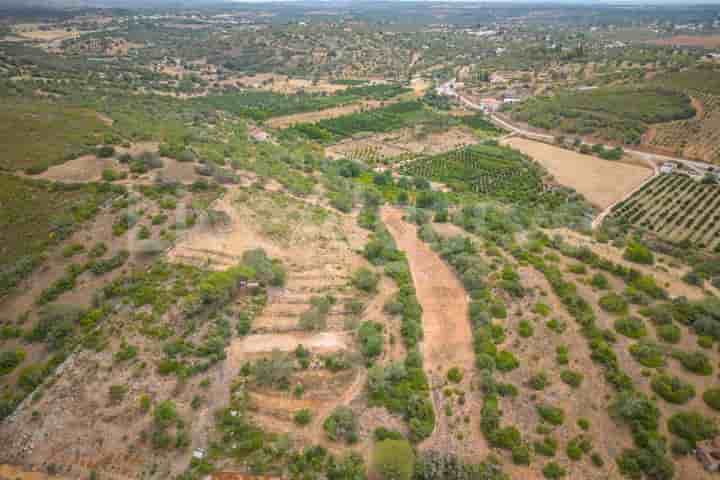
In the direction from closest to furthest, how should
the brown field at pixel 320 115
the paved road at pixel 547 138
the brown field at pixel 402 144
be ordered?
the paved road at pixel 547 138 → the brown field at pixel 402 144 → the brown field at pixel 320 115

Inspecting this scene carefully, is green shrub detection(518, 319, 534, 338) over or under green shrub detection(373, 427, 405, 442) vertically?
over

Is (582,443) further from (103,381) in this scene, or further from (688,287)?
(103,381)

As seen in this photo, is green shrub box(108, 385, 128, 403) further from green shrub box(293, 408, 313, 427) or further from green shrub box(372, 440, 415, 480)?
green shrub box(372, 440, 415, 480)

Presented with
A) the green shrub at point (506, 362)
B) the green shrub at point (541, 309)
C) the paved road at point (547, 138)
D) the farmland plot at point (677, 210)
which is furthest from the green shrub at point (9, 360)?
the paved road at point (547, 138)

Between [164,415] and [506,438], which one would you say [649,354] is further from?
[164,415]

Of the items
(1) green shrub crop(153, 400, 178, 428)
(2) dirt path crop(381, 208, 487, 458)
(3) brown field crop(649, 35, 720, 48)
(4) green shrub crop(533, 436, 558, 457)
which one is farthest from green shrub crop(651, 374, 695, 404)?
(3) brown field crop(649, 35, 720, 48)

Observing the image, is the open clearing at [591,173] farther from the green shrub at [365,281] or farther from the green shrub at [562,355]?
the green shrub at [365,281]
